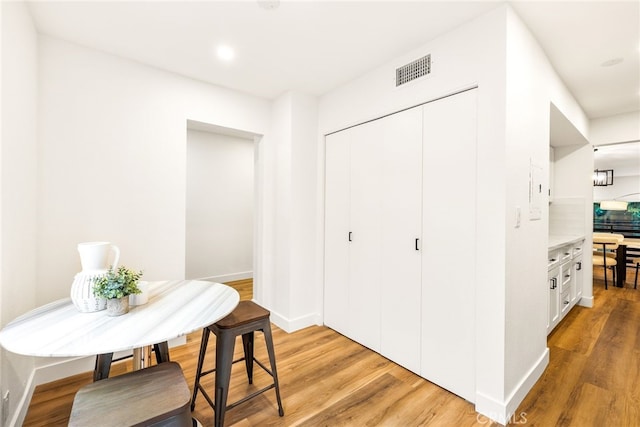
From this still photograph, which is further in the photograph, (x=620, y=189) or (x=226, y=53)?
(x=620, y=189)

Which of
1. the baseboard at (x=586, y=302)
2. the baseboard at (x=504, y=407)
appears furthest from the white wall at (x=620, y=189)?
the baseboard at (x=504, y=407)

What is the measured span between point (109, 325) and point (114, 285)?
0.19m

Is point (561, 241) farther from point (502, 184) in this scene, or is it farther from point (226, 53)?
point (226, 53)

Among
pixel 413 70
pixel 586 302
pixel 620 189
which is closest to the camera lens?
pixel 413 70

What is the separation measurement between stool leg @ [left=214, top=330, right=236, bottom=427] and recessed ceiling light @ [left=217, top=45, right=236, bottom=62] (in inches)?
85.4

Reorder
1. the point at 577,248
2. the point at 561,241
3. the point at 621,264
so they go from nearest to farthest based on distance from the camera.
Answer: the point at 561,241
the point at 577,248
the point at 621,264

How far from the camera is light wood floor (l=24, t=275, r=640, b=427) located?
1.77 meters

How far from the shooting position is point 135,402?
1.10 metres

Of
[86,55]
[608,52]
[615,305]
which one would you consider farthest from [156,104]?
[615,305]

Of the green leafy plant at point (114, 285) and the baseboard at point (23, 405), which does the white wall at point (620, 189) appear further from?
the baseboard at point (23, 405)

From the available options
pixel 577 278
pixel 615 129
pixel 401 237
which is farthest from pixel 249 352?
pixel 615 129

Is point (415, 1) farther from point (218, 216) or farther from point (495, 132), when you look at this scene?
point (218, 216)

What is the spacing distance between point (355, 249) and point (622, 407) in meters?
2.15

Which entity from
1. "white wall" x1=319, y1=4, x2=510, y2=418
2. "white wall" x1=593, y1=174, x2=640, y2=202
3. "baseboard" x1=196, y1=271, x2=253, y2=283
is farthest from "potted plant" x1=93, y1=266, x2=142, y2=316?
"white wall" x1=593, y1=174, x2=640, y2=202
